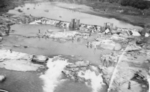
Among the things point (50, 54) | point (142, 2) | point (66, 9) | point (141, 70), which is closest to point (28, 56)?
point (50, 54)

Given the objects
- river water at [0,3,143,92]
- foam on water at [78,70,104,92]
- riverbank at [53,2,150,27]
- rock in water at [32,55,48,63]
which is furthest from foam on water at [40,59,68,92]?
riverbank at [53,2,150,27]

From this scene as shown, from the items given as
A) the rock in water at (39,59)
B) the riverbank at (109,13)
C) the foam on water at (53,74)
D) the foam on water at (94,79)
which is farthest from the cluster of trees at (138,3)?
the rock in water at (39,59)

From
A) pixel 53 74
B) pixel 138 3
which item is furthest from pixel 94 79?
pixel 138 3

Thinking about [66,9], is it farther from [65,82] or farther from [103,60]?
[65,82]

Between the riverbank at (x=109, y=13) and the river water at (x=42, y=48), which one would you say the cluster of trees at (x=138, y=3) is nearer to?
the riverbank at (x=109, y=13)

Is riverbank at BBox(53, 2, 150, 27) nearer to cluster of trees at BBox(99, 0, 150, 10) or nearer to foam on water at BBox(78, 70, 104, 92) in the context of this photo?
cluster of trees at BBox(99, 0, 150, 10)

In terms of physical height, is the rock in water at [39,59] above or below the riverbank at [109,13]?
below
